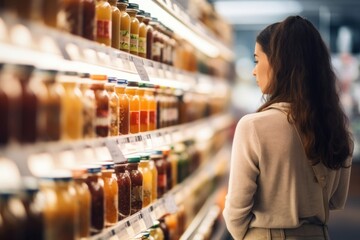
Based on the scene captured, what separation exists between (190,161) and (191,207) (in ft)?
1.31

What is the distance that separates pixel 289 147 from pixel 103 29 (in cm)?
94

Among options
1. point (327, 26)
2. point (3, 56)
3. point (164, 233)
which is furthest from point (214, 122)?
point (327, 26)

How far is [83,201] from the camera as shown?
2.04 m

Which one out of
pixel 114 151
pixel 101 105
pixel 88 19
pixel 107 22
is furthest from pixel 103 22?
pixel 114 151

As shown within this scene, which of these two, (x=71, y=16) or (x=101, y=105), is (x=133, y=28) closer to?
(x=101, y=105)

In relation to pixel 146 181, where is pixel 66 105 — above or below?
above

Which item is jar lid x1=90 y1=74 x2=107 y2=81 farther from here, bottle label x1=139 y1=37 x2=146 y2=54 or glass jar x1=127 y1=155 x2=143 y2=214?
bottle label x1=139 y1=37 x2=146 y2=54

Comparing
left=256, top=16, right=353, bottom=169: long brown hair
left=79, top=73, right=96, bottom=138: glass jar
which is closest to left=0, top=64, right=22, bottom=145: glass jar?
left=79, top=73, right=96, bottom=138: glass jar

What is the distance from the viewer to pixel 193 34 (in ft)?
15.9

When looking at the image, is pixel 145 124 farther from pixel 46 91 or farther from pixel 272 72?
pixel 46 91

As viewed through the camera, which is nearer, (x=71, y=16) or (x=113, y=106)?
(x=71, y=16)

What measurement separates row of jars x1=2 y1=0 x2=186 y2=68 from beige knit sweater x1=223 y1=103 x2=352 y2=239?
2.12ft

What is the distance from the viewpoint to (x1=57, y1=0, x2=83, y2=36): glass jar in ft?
6.40

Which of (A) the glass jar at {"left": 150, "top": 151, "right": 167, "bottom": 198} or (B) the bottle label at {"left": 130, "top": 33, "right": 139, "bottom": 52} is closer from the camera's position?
(B) the bottle label at {"left": 130, "top": 33, "right": 139, "bottom": 52}
